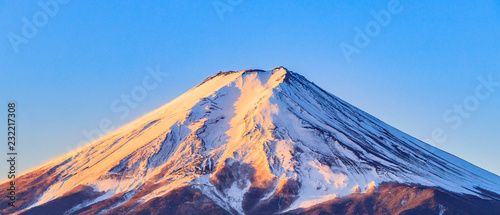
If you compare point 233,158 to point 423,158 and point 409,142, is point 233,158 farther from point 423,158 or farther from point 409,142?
point 409,142

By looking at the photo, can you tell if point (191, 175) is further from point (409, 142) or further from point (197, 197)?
point (409, 142)

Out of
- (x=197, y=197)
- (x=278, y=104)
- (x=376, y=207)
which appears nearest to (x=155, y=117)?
(x=278, y=104)

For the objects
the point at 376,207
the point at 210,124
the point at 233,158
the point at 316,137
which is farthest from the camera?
the point at 210,124

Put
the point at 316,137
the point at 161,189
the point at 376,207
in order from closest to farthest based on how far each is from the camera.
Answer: the point at 376,207 → the point at 161,189 → the point at 316,137

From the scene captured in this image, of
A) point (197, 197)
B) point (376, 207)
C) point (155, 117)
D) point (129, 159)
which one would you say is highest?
point (155, 117)

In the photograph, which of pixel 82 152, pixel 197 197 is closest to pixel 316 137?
pixel 197 197

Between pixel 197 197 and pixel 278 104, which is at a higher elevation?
pixel 278 104

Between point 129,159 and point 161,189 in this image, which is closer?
point 161,189
